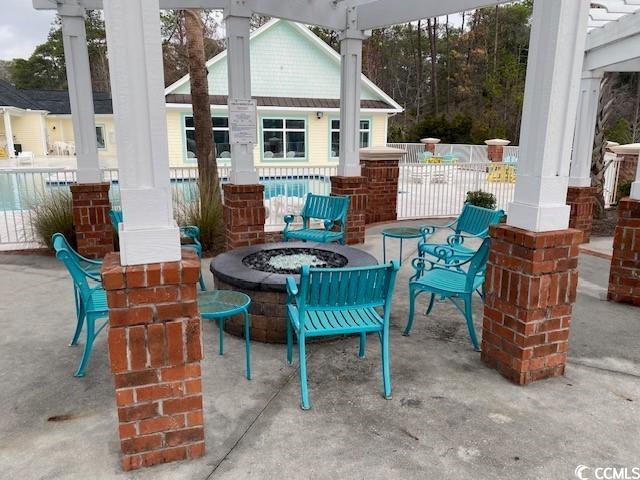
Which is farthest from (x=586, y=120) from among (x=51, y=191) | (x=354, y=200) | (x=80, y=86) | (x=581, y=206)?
(x=51, y=191)

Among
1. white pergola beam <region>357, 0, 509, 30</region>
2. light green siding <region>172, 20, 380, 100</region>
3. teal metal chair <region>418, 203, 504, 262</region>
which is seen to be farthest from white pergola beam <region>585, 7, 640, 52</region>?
light green siding <region>172, 20, 380, 100</region>

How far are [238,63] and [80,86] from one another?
2.04 m

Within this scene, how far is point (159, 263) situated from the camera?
7.06 feet

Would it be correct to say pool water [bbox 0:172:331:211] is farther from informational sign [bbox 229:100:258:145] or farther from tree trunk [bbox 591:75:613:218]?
tree trunk [bbox 591:75:613:218]

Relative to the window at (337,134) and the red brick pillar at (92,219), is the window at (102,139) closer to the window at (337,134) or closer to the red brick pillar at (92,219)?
the window at (337,134)

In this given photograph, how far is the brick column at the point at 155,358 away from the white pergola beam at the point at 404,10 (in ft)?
15.7

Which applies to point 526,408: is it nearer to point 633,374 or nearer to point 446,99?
point 633,374

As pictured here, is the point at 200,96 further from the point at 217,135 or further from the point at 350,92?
the point at 217,135

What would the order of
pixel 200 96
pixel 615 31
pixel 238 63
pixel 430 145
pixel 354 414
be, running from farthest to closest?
pixel 430 145 → pixel 200 96 → pixel 615 31 → pixel 238 63 → pixel 354 414

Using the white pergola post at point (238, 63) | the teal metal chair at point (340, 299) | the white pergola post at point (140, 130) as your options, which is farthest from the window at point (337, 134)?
the white pergola post at point (140, 130)

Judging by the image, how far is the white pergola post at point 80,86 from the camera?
5.73m

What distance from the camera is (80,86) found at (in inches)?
231

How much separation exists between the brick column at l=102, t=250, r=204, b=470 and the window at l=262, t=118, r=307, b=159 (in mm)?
16507

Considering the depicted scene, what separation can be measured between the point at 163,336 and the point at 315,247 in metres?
2.84
